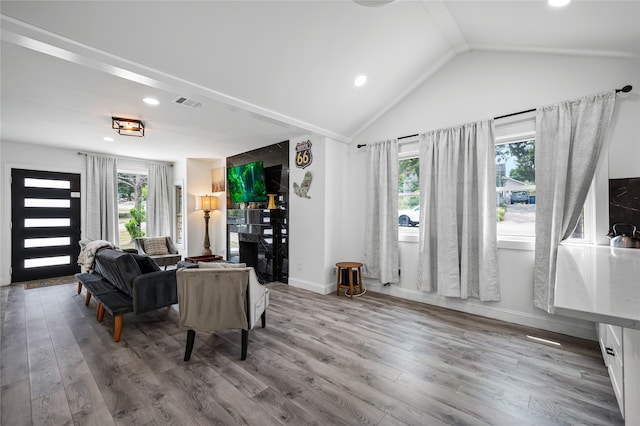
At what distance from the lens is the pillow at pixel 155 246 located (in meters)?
5.60

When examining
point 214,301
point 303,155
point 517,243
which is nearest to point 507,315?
point 517,243

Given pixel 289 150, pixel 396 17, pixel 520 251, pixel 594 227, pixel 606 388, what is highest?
pixel 396 17

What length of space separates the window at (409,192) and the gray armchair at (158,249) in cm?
470

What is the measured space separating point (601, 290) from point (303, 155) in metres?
3.97

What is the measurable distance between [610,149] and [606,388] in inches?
81.2

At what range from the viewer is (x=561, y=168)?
2.68m

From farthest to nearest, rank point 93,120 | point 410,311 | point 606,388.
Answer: point 93,120
point 410,311
point 606,388

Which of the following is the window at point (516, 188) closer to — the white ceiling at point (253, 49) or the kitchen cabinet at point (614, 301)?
the white ceiling at point (253, 49)

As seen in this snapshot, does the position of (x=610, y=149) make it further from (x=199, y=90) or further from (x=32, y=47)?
(x=32, y=47)

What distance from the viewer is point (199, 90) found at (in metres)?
2.75

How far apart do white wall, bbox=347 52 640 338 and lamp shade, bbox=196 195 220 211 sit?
13.8 feet

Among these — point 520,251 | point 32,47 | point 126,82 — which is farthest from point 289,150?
point 520,251

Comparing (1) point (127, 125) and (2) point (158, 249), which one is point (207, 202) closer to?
(2) point (158, 249)

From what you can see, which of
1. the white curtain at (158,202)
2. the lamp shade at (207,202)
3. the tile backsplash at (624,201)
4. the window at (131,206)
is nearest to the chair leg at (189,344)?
the tile backsplash at (624,201)
